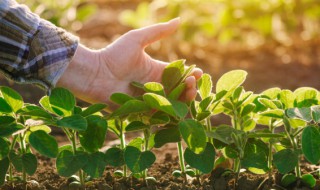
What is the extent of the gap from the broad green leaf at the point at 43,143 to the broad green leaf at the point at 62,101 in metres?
0.09

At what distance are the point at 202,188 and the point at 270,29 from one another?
3.14 metres

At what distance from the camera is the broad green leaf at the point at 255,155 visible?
203 cm

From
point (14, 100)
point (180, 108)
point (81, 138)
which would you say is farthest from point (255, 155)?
point (14, 100)

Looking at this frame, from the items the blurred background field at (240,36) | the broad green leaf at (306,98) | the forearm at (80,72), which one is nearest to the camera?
the broad green leaf at (306,98)

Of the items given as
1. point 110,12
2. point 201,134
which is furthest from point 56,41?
point 110,12

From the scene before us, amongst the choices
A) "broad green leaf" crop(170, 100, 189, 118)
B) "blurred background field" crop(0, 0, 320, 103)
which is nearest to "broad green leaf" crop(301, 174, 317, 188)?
"broad green leaf" crop(170, 100, 189, 118)

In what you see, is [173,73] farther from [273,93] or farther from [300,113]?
[300,113]

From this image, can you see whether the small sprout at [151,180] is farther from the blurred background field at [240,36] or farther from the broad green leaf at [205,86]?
the blurred background field at [240,36]

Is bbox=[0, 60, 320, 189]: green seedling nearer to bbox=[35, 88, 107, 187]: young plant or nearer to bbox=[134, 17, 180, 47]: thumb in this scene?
bbox=[35, 88, 107, 187]: young plant

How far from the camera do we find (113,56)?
2.40 m

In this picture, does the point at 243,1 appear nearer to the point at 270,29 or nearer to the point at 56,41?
the point at 270,29

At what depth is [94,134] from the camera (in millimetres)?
1975

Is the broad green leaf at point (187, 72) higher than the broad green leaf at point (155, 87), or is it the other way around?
the broad green leaf at point (187, 72)

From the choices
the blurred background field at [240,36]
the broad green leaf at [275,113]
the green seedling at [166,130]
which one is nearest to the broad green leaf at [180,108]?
the green seedling at [166,130]
